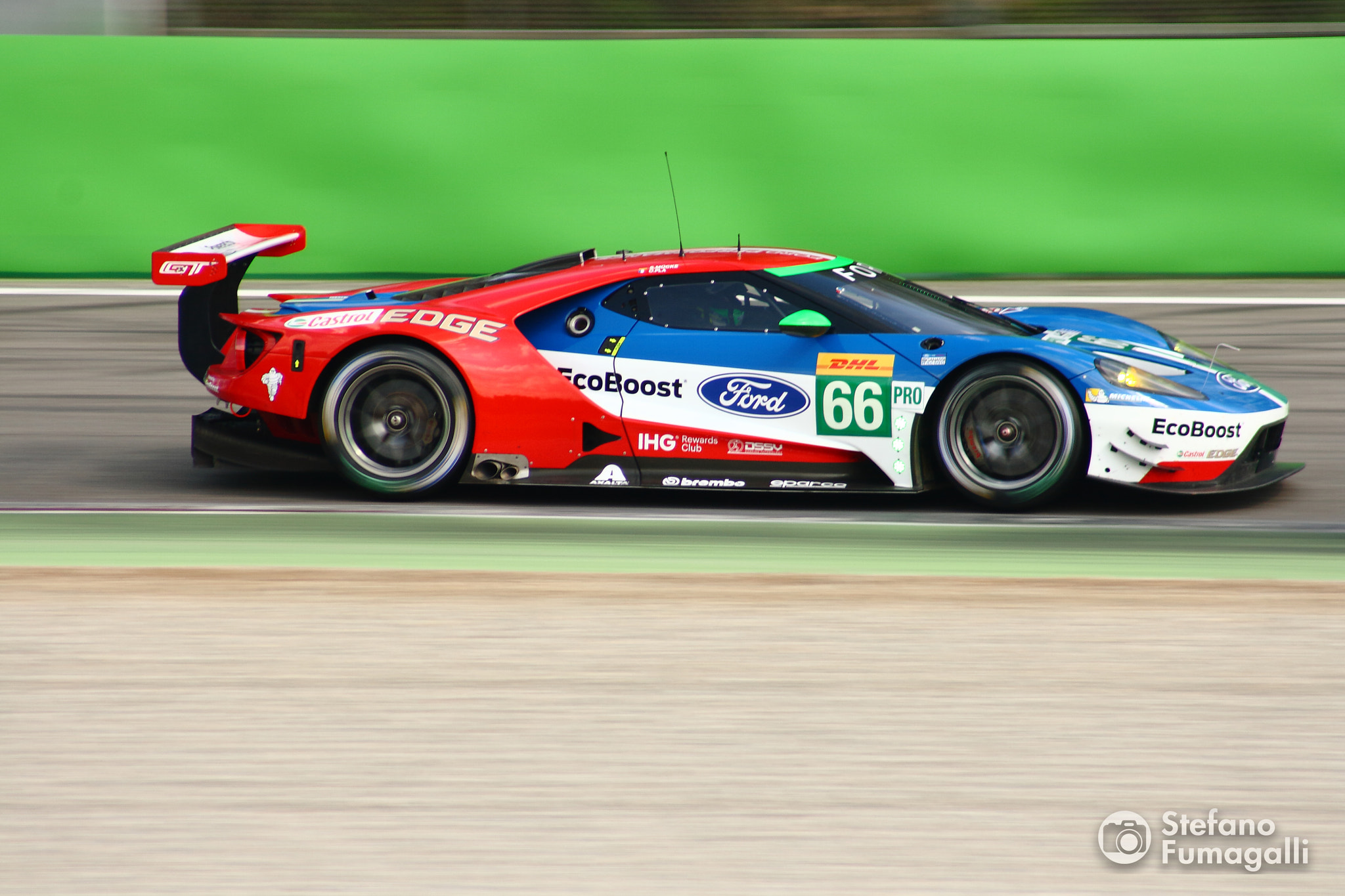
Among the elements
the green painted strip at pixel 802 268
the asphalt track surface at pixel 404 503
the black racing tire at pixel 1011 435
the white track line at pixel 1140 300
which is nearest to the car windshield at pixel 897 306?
the green painted strip at pixel 802 268

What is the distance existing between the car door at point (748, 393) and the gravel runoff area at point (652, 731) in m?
0.93

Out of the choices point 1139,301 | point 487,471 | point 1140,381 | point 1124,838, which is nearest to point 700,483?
point 487,471

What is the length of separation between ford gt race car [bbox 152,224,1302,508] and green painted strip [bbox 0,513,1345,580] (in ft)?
0.86

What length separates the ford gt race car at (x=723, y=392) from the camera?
6004 mm

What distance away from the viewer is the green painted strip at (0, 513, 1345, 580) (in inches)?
216

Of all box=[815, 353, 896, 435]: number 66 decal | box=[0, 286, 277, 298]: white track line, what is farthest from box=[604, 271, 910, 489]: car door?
box=[0, 286, 277, 298]: white track line

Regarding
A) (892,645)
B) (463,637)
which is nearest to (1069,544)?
(892,645)

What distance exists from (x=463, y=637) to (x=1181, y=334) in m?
6.96

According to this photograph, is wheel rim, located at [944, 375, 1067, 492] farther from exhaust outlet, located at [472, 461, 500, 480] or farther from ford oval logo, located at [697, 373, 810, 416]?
exhaust outlet, located at [472, 461, 500, 480]

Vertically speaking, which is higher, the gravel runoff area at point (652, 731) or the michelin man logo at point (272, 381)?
the michelin man logo at point (272, 381)

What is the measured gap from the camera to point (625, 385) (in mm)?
6176

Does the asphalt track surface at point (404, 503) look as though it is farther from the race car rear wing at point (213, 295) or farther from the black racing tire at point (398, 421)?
the race car rear wing at point (213, 295)

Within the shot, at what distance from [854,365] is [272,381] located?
8.40 ft

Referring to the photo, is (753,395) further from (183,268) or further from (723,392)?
(183,268)
